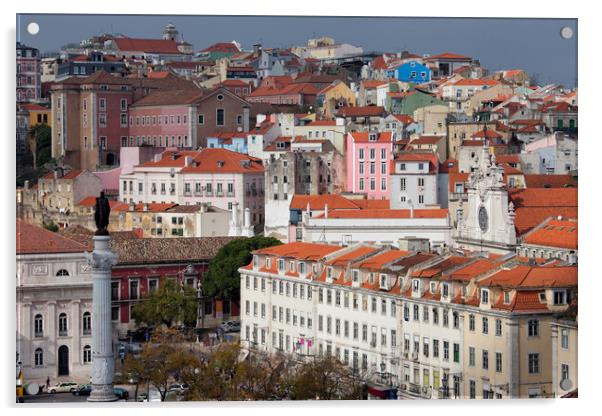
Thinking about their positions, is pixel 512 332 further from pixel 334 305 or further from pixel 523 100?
pixel 523 100

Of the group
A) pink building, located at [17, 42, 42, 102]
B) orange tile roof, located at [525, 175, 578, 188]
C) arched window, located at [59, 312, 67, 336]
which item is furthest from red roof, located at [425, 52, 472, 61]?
arched window, located at [59, 312, 67, 336]

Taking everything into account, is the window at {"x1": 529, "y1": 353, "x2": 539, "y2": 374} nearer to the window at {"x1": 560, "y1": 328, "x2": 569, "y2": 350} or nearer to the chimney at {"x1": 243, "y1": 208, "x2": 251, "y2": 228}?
the window at {"x1": 560, "y1": 328, "x2": 569, "y2": 350}

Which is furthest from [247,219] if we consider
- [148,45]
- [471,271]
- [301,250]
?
[471,271]

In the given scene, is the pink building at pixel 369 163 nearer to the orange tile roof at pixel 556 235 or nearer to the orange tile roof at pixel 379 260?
the orange tile roof at pixel 556 235

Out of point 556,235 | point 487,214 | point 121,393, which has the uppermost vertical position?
point 487,214

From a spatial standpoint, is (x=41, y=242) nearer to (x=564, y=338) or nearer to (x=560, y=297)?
(x=560, y=297)

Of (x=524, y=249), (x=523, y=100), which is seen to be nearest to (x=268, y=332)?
(x=524, y=249)
